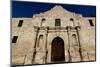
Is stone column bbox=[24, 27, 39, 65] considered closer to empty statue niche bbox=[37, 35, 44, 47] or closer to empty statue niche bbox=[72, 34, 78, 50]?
empty statue niche bbox=[37, 35, 44, 47]

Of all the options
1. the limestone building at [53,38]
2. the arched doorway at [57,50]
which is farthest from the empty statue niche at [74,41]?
the arched doorway at [57,50]

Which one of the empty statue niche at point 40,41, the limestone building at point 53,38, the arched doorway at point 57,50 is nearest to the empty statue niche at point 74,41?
the limestone building at point 53,38

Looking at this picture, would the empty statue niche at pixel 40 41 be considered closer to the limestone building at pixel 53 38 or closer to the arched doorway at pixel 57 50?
the limestone building at pixel 53 38

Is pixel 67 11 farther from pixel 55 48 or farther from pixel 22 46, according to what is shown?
pixel 22 46

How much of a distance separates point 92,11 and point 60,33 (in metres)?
0.55

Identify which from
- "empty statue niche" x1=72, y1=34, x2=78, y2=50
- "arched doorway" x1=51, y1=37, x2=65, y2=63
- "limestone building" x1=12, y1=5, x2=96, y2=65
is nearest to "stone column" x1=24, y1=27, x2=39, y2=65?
"limestone building" x1=12, y1=5, x2=96, y2=65

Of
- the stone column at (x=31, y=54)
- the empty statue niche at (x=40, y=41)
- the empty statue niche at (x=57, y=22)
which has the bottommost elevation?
the stone column at (x=31, y=54)

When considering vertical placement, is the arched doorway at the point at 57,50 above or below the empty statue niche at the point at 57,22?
below

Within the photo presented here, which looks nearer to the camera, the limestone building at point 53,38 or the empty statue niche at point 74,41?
the limestone building at point 53,38

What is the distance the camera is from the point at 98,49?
9.11 feet

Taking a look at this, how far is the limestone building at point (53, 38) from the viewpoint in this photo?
94.4 inches

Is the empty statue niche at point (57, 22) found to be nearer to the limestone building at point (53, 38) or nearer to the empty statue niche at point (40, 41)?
the limestone building at point (53, 38)

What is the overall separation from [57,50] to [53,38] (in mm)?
163

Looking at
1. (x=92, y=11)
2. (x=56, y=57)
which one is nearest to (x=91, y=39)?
(x=92, y=11)
